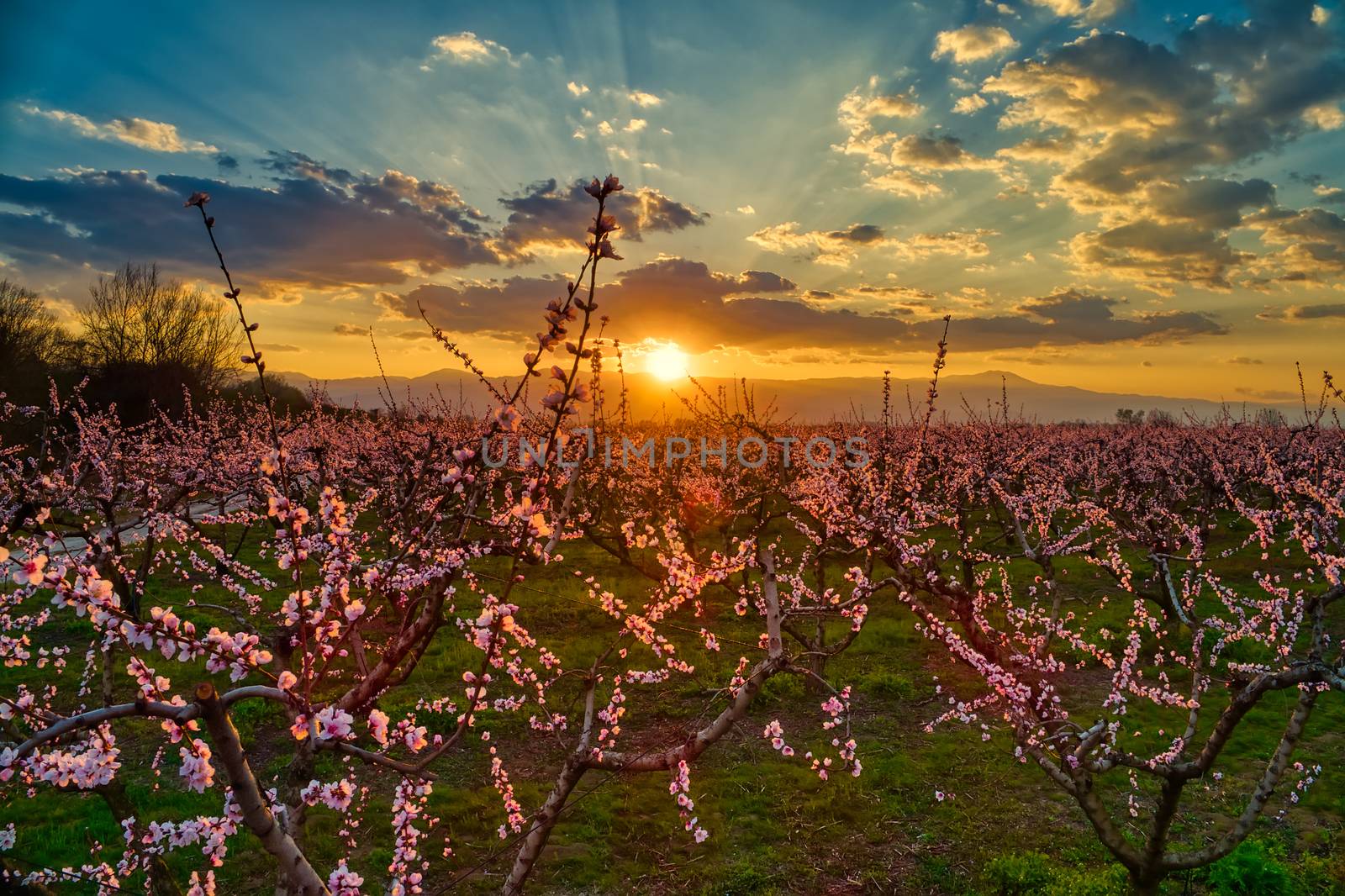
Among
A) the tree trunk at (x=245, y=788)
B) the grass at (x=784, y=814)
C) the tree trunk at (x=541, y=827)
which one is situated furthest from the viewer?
the grass at (x=784, y=814)

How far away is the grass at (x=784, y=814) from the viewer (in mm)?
6711

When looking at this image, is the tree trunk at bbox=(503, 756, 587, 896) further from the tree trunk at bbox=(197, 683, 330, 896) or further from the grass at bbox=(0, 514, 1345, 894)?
the tree trunk at bbox=(197, 683, 330, 896)

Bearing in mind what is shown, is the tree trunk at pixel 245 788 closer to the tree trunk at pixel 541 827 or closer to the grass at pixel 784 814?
the tree trunk at pixel 541 827

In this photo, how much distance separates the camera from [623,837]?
24.6ft

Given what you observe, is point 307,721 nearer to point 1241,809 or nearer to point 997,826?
point 997,826

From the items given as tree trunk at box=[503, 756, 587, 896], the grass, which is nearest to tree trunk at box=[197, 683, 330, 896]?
tree trunk at box=[503, 756, 587, 896]

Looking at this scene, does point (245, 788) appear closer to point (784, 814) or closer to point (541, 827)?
point (541, 827)

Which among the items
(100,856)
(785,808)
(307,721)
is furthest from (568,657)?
(307,721)

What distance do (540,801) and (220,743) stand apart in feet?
20.8

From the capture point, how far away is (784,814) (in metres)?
7.87

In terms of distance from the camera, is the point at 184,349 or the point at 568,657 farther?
the point at 184,349

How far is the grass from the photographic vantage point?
6.71m

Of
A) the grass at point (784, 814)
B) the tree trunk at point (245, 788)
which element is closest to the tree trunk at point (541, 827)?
the grass at point (784, 814)

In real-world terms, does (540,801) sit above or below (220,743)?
below
